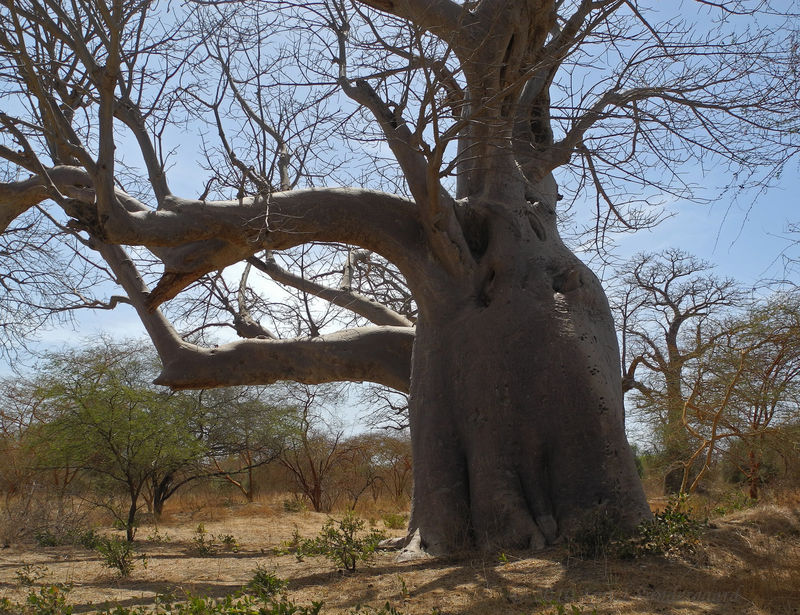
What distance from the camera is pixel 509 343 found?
4926 mm

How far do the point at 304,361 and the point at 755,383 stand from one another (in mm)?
4999

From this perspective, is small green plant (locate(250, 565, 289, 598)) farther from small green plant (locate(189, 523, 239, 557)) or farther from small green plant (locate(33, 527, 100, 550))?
small green plant (locate(33, 527, 100, 550))

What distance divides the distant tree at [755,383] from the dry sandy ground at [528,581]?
4.59ft

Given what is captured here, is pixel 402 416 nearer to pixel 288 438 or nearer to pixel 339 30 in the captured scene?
pixel 288 438

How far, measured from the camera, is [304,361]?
22.1ft

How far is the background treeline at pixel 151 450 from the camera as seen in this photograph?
883 cm

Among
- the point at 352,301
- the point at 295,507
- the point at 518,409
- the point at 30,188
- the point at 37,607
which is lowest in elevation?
the point at 295,507

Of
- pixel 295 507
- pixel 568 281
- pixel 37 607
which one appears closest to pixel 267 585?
pixel 37 607

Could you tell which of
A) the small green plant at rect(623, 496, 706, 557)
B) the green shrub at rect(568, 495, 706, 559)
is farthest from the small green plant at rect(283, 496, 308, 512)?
the small green plant at rect(623, 496, 706, 557)

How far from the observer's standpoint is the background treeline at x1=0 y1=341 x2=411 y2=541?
8.83 m

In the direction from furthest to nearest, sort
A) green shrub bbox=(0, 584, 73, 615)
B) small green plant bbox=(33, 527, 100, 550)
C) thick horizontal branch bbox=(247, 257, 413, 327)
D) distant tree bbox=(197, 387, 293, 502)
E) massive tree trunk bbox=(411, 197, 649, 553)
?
distant tree bbox=(197, 387, 293, 502), thick horizontal branch bbox=(247, 257, 413, 327), small green plant bbox=(33, 527, 100, 550), massive tree trunk bbox=(411, 197, 649, 553), green shrub bbox=(0, 584, 73, 615)

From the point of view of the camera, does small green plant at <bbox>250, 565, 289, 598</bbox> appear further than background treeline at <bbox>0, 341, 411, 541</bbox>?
No

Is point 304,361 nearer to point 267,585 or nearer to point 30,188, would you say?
point 30,188

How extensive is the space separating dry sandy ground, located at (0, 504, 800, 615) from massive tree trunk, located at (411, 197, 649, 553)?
1.28 ft
